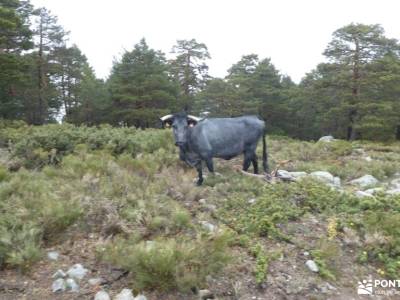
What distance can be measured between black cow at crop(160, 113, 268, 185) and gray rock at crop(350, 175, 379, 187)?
2258mm

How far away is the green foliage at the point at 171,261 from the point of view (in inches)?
175

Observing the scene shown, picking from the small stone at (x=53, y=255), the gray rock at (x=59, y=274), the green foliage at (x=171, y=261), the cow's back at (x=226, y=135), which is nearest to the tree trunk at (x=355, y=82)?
the cow's back at (x=226, y=135)

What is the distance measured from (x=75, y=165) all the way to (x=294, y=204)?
15.9 feet

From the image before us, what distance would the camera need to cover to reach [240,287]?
4715 millimetres

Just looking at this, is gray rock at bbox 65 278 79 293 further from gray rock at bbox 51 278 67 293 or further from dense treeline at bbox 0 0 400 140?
→ dense treeline at bbox 0 0 400 140

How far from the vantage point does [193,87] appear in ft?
144

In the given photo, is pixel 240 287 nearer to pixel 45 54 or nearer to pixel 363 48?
pixel 363 48


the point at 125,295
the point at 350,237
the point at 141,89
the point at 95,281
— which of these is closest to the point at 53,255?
the point at 95,281

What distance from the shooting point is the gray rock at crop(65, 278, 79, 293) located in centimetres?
460

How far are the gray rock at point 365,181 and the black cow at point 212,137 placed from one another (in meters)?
2.26

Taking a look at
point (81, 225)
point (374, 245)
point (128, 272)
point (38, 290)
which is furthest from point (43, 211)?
point (374, 245)

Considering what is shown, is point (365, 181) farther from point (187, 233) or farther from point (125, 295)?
point (125, 295)

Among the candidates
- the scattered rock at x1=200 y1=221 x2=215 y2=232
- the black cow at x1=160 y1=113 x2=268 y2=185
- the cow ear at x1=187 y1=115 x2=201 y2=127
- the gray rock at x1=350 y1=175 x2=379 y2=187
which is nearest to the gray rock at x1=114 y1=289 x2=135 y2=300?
the scattered rock at x1=200 y1=221 x2=215 y2=232

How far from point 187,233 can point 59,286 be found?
197 centimetres
